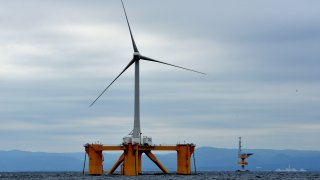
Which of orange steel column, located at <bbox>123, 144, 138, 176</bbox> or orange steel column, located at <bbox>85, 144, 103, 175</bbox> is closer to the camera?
orange steel column, located at <bbox>123, 144, 138, 176</bbox>

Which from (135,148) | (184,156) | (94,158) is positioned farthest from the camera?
(184,156)

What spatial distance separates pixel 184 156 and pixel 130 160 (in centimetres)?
1184

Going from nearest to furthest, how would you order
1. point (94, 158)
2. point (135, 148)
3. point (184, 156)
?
point (135, 148) → point (94, 158) → point (184, 156)

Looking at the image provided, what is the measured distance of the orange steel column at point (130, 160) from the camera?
418ft

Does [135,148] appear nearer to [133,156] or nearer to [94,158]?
[133,156]

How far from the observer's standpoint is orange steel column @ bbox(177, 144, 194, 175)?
13450cm

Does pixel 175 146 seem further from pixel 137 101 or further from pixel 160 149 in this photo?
pixel 137 101

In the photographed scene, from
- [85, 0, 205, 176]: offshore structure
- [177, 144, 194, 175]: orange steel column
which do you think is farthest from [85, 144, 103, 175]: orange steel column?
[177, 144, 194, 175]: orange steel column

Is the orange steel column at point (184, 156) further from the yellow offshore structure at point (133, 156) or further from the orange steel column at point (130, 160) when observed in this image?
the orange steel column at point (130, 160)

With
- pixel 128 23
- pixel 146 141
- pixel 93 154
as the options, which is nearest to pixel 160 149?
pixel 146 141

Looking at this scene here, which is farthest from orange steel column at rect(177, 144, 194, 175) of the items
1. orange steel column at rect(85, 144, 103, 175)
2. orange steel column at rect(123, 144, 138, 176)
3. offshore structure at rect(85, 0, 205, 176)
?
orange steel column at rect(85, 144, 103, 175)

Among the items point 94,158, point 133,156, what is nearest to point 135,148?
point 133,156

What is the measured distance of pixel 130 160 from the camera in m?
128

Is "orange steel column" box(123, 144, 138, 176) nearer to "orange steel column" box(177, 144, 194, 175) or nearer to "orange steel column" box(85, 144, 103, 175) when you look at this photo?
"orange steel column" box(85, 144, 103, 175)
